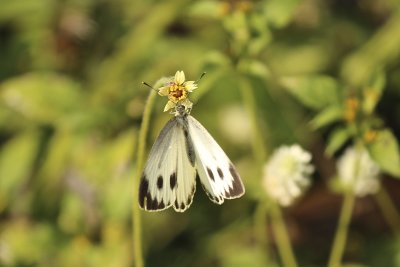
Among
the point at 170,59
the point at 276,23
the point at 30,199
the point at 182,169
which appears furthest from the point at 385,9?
the point at 182,169

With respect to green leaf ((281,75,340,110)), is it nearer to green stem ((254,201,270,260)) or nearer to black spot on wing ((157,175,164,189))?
green stem ((254,201,270,260))

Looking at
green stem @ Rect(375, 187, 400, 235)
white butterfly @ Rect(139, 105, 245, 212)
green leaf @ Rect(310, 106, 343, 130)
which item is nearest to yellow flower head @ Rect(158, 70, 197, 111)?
white butterfly @ Rect(139, 105, 245, 212)

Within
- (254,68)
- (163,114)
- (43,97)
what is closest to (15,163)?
(43,97)

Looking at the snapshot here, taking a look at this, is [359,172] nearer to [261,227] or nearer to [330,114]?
[330,114]

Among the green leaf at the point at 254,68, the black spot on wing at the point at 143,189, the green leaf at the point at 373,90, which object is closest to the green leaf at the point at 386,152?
the green leaf at the point at 373,90

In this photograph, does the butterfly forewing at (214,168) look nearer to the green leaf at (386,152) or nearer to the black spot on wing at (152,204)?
the black spot on wing at (152,204)
